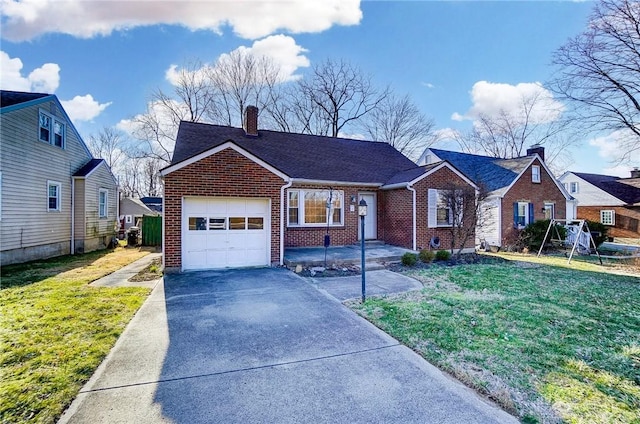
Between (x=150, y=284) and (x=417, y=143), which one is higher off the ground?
(x=417, y=143)

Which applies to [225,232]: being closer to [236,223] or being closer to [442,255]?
[236,223]

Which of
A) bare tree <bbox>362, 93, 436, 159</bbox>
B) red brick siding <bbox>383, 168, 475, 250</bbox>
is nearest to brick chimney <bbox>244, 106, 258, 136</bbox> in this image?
red brick siding <bbox>383, 168, 475, 250</bbox>

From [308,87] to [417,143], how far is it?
11276 mm

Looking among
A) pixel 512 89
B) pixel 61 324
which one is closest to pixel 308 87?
Answer: pixel 512 89

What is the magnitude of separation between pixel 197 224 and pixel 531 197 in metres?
18.4

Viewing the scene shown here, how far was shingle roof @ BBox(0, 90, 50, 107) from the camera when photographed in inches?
411

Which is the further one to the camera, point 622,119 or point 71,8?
point 622,119

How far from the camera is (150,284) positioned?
751cm

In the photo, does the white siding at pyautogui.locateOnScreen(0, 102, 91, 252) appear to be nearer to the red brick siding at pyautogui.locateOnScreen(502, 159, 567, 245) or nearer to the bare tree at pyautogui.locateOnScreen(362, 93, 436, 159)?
the red brick siding at pyautogui.locateOnScreen(502, 159, 567, 245)

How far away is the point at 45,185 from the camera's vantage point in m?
11.9

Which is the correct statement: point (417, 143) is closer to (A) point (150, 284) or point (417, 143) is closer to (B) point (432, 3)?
(B) point (432, 3)

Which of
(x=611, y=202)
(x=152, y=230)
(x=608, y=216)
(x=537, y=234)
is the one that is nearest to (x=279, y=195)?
(x=152, y=230)

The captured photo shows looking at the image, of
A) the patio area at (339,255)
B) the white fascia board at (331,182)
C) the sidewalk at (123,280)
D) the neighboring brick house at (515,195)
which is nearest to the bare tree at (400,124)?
the neighboring brick house at (515,195)

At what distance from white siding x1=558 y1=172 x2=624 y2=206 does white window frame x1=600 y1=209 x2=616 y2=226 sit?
0.62 metres
